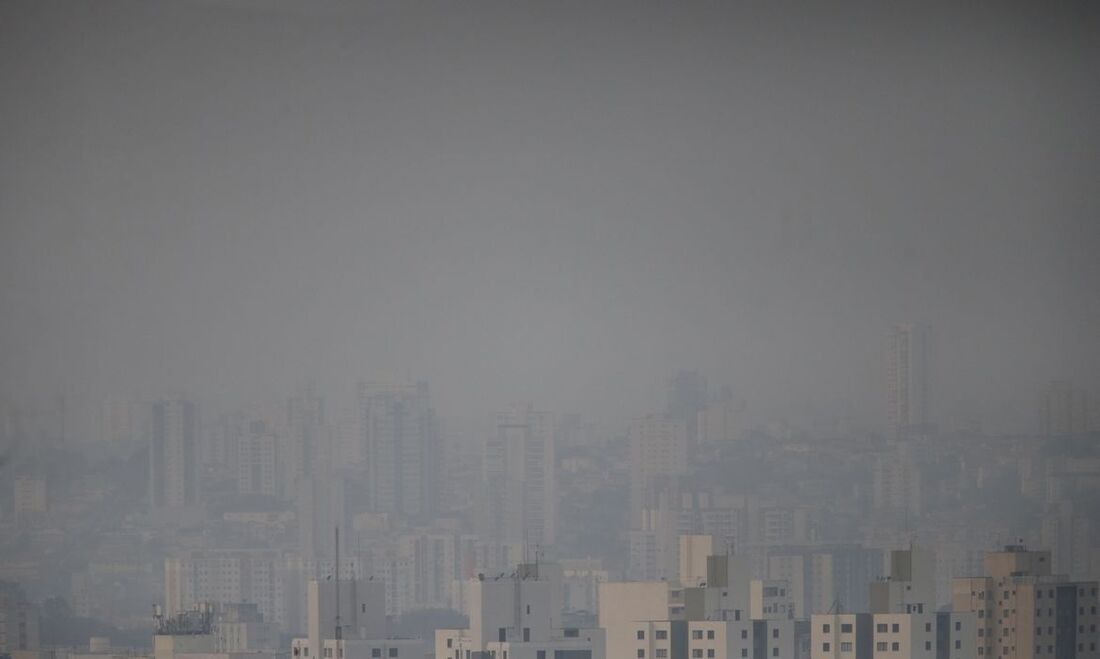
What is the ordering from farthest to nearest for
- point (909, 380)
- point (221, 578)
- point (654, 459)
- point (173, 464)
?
point (909, 380)
point (654, 459)
point (173, 464)
point (221, 578)

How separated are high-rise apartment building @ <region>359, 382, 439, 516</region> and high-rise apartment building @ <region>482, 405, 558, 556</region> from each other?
199mm

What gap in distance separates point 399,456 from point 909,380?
1.87 metres

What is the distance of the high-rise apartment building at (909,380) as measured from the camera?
8.66m

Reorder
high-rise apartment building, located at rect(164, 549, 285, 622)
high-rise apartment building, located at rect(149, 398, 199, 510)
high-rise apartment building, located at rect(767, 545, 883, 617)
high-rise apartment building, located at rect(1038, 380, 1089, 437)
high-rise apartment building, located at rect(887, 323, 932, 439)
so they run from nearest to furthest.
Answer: high-rise apartment building, located at rect(767, 545, 883, 617) < high-rise apartment building, located at rect(164, 549, 285, 622) < high-rise apartment building, located at rect(149, 398, 199, 510) < high-rise apartment building, located at rect(1038, 380, 1089, 437) < high-rise apartment building, located at rect(887, 323, 932, 439)

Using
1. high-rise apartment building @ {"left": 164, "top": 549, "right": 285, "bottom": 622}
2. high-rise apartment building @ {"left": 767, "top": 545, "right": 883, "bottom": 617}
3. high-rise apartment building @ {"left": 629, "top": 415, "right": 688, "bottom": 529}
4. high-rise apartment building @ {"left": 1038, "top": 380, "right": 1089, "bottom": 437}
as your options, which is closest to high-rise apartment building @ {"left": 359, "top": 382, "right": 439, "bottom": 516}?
high-rise apartment building @ {"left": 164, "top": 549, "right": 285, "bottom": 622}

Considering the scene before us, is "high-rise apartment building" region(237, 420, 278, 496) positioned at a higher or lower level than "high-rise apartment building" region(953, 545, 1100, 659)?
higher

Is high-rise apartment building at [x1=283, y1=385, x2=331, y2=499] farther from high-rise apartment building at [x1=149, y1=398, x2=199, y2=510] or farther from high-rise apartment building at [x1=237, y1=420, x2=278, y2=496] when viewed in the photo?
high-rise apartment building at [x1=149, y1=398, x2=199, y2=510]

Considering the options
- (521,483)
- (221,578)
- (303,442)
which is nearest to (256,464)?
(303,442)

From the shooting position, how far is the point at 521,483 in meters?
8.33

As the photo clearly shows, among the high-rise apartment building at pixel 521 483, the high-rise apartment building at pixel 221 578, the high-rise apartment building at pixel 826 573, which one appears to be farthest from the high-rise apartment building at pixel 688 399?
the high-rise apartment building at pixel 221 578

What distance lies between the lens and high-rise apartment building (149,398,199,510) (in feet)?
26.6

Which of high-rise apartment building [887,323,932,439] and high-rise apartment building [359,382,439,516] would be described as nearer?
high-rise apartment building [359,382,439,516]

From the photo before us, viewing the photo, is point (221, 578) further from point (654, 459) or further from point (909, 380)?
point (909, 380)

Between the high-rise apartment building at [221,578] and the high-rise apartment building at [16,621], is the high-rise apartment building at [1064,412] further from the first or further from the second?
the high-rise apartment building at [16,621]
